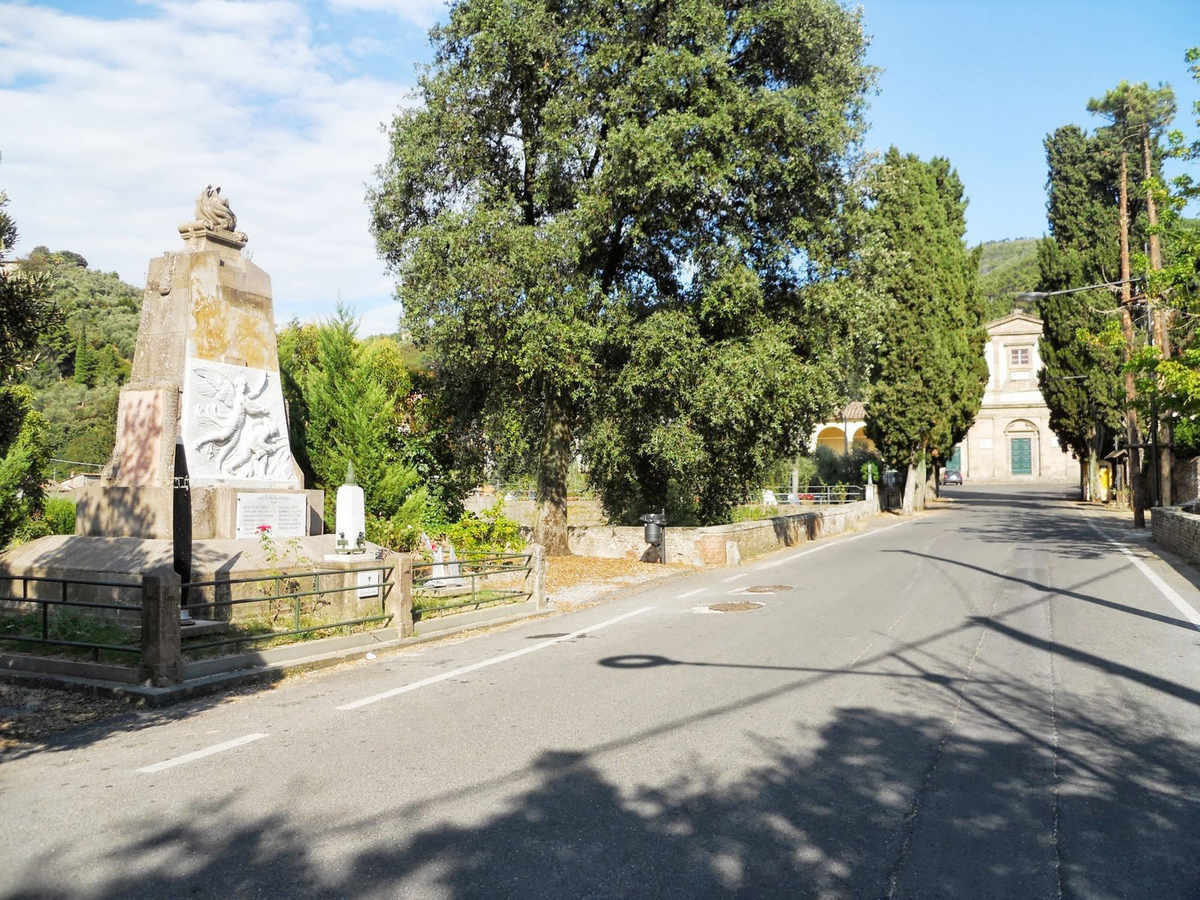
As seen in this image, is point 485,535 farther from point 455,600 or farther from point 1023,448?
point 1023,448

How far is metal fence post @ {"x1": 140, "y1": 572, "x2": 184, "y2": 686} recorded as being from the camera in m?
8.01

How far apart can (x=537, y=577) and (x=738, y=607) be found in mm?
3083

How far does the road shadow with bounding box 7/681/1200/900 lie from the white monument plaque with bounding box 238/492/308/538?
8849 mm

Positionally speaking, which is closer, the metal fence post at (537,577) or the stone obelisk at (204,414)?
the stone obelisk at (204,414)

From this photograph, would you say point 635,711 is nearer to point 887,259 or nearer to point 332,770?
point 332,770

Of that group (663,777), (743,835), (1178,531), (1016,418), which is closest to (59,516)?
(663,777)

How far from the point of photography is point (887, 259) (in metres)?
20.8

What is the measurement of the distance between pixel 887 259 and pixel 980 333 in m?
32.6

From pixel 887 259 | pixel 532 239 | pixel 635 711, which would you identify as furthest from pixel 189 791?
pixel 887 259

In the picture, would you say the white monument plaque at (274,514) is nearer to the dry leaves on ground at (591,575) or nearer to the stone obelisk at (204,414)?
the stone obelisk at (204,414)

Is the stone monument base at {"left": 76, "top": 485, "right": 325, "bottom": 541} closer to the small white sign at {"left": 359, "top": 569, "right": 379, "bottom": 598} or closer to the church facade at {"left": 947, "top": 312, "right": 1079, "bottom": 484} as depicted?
the small white sign at {"left": 359, "top": 569, "right": 379, "bottom": 598}

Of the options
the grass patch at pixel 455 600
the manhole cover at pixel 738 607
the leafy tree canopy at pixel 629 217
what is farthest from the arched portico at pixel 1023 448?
the grass patch at pixel 455 600

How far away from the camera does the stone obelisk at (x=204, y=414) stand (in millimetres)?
13163

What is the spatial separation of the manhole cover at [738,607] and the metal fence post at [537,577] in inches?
101
